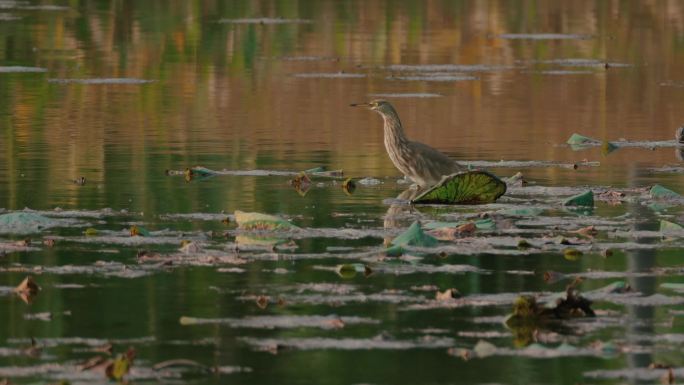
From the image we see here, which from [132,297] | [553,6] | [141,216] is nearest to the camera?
[132,297]

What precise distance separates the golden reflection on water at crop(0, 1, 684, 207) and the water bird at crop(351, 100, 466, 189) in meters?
1.00

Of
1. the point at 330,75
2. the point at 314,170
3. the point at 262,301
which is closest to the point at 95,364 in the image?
the point at 262,301

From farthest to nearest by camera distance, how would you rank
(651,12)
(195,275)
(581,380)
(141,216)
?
(651,12), (141,216), (195,275), (581,380)

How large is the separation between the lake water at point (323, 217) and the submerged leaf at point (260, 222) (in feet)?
0.49

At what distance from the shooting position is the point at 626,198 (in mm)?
13758

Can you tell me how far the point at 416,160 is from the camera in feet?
47.8

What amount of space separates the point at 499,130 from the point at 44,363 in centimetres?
1173

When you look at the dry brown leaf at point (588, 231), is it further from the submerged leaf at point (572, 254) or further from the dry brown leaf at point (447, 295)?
the dry brown leaf at point (447, 295)

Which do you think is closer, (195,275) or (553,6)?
(195,275)

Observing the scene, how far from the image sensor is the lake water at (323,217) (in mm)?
8414

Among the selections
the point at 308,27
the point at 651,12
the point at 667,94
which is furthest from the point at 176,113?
the point at 651,12

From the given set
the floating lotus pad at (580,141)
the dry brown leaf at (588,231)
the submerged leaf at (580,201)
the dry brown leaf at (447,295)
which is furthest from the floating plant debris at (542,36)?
the dry brown leaf at (447,295)

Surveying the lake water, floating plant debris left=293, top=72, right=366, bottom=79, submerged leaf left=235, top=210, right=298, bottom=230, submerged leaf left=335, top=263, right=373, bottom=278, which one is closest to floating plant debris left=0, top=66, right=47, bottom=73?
the lake water

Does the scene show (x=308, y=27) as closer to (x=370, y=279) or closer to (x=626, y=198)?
(x=626, y=198)
